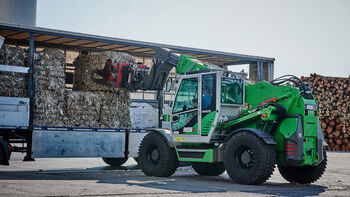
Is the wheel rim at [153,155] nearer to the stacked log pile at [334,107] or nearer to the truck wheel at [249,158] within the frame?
the truck wheel at [249,158]

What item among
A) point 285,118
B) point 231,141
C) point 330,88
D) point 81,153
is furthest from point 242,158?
point 330,88

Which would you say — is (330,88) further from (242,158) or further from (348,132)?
(242,158)

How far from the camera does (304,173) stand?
1058 cm

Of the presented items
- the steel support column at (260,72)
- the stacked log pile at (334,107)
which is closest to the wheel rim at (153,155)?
the steel support column at (260,72)

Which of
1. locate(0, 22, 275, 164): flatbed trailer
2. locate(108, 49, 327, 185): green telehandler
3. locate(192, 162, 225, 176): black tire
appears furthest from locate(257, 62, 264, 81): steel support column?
locate(192, 162, 225, 176): black tire

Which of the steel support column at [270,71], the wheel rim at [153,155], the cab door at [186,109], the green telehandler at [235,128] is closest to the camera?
the green telehandler at [235,128]

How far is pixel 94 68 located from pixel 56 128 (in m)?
2.69

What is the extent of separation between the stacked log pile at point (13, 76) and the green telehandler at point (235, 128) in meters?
3.29

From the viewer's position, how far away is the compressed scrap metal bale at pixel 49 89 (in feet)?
43.1

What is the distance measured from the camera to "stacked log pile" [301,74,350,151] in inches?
909

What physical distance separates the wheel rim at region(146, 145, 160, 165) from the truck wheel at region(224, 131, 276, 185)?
7.14 ft

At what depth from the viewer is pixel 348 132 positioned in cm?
2328

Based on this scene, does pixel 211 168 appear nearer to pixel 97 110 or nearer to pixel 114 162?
pixel 114 162

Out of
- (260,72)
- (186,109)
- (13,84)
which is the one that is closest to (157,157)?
(186,109)
